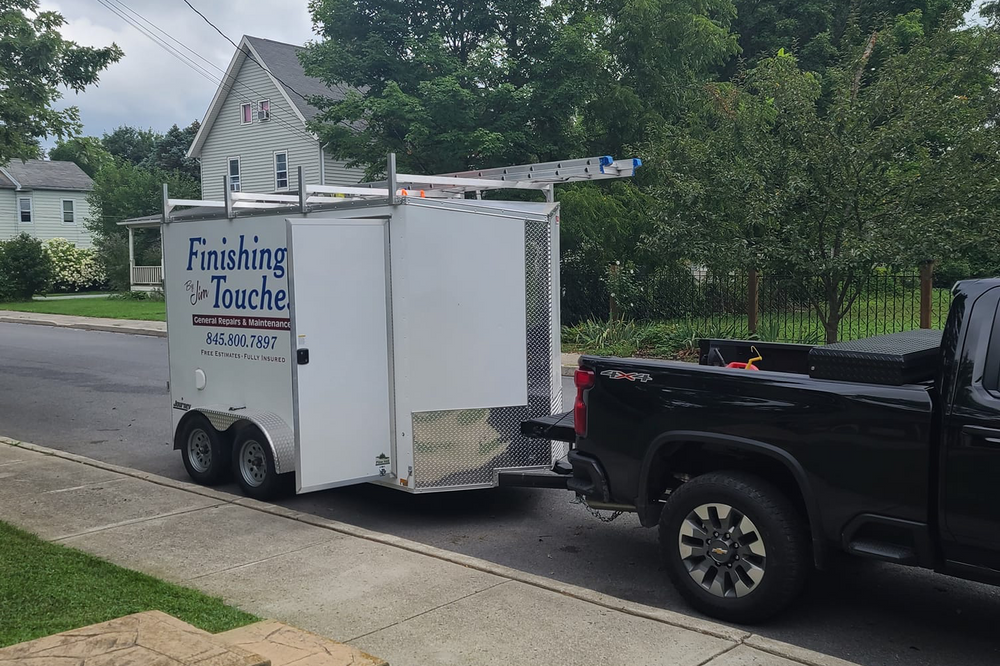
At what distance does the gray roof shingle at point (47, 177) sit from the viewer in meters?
51.2

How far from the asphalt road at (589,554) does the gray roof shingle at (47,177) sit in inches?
1749

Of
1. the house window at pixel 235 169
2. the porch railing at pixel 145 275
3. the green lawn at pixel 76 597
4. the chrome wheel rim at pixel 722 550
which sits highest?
the house window at pixel 235 169

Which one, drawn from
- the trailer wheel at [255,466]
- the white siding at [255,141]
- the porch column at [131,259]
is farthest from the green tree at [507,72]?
the porch column at [131,259]

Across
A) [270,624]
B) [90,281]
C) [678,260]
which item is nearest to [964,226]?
[678,260]

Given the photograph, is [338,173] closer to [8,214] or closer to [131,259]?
[131,259]

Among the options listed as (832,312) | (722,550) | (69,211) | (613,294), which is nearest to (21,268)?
(69,211)

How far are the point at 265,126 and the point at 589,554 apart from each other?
3140 cm

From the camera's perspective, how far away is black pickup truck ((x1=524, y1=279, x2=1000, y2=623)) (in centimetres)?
408

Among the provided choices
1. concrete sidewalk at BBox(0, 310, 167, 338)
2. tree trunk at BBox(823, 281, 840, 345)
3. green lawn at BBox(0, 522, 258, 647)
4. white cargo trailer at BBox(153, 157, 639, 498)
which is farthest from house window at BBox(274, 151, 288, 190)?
green lawn at BBox(0, 522, 258, 647)

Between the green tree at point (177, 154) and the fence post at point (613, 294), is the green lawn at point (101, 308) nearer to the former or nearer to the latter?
A: the fence post at point (613, 294)

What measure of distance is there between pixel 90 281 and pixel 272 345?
42.1 m

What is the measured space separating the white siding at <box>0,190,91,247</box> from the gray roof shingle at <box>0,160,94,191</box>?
364 millimetres

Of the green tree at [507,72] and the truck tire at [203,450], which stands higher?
the green tree at [507,72]

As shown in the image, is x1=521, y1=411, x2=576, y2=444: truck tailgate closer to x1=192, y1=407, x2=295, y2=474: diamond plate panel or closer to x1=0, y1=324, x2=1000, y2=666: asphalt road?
x1=0, y1=324, x2=1000, y2=666: asphalt road
